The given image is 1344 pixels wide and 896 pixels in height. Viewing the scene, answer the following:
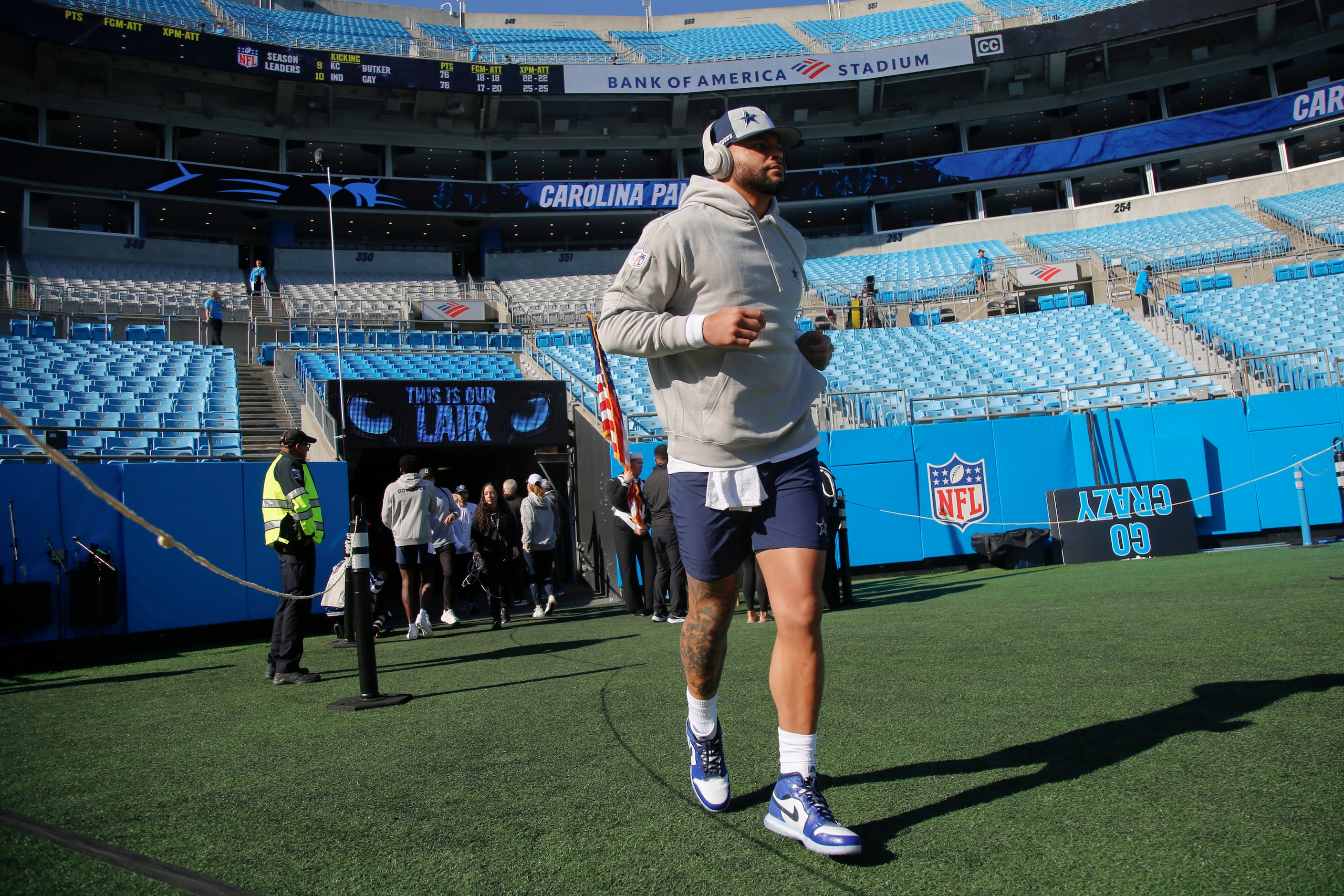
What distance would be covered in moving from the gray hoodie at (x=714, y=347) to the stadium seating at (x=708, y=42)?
1451 inches

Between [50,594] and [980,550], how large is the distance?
38.6ft

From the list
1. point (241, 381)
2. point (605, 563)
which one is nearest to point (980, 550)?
point (605, 563)

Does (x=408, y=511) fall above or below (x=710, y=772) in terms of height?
above

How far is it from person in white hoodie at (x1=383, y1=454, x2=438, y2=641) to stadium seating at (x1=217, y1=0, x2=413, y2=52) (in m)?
30.6

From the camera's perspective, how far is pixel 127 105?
98.4ft

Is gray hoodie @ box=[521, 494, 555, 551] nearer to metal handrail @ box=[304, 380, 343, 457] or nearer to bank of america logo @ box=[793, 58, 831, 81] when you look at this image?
metal handrail @ box=[304, 380, 343, 457]

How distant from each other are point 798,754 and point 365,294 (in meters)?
29.6

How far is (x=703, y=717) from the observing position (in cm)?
260

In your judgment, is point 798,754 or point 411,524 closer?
point 798,754

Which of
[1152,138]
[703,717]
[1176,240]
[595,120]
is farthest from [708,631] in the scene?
[595,120]

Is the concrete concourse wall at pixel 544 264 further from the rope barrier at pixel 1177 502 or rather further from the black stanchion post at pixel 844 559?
the black stanchion post at pixel 844 559

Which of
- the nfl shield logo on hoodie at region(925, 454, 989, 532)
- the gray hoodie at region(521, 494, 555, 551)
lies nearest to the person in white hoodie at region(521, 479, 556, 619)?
the gray hoodie at region(521, 494, 555, 551)

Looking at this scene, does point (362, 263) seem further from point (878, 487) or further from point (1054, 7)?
point (1054, 7)

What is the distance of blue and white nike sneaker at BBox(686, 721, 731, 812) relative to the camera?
2.48 m
